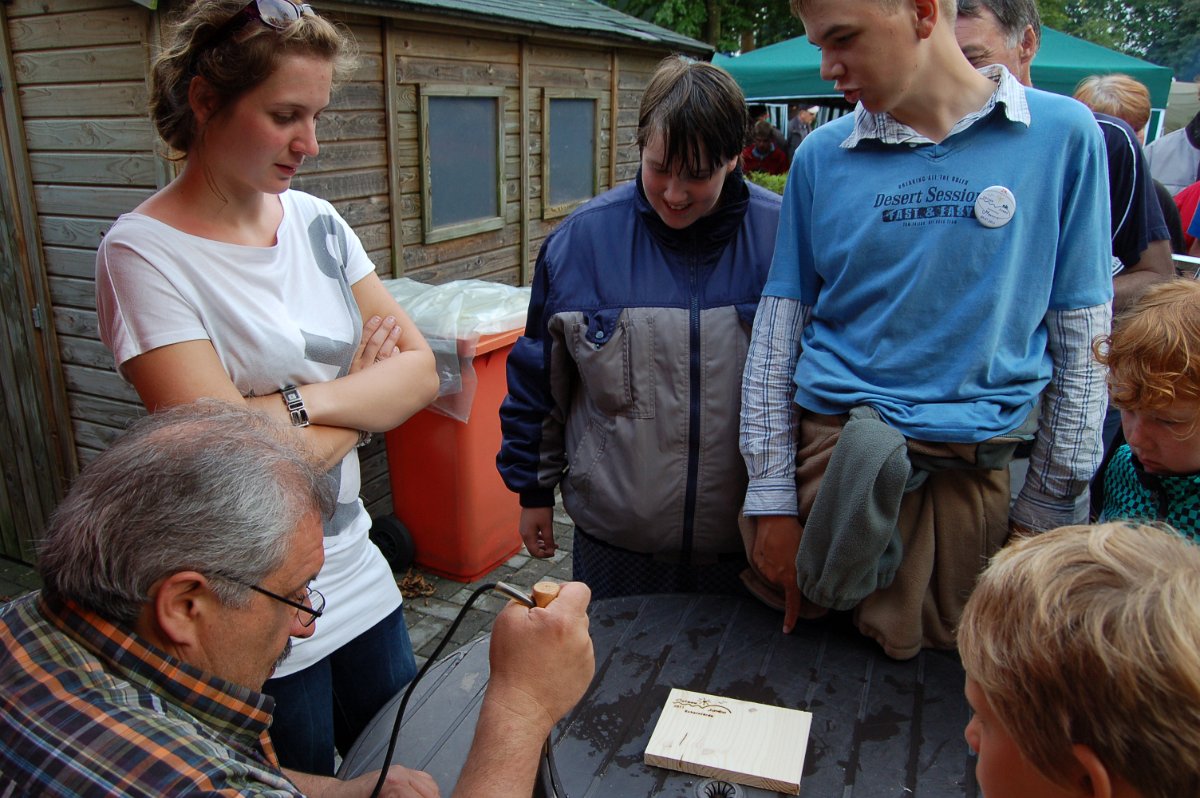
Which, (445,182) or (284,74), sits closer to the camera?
(284,74)

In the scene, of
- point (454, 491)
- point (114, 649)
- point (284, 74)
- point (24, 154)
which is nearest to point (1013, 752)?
point (114, 649)

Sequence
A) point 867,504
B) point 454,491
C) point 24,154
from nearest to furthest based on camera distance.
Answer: point 867,504 → point 24,154 → point 454,491

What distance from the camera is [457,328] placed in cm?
390

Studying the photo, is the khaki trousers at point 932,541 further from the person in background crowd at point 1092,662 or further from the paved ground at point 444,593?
the paved ground at point 444,593

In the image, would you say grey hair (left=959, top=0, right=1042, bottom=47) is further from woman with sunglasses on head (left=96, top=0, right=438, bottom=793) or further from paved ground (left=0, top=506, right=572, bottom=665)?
paved ground (left=0, top=506, right=572, bottom=665)

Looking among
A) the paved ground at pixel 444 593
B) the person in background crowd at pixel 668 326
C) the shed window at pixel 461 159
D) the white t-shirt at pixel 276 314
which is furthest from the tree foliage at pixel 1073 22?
the white t-shirt at pixel 276 314

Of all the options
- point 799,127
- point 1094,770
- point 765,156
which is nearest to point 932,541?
point 1094,770

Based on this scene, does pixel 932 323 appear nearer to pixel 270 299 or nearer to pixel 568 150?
pixel 270 299

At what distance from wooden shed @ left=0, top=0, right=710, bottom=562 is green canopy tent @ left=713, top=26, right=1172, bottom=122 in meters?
3.20

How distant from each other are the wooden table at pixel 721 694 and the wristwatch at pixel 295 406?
593mm

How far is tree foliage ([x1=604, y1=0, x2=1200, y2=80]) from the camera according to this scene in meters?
15.7

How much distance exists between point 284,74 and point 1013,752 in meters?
1.66

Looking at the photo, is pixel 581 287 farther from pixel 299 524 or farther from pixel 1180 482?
pixel 1180 482

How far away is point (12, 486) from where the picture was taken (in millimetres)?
4238
